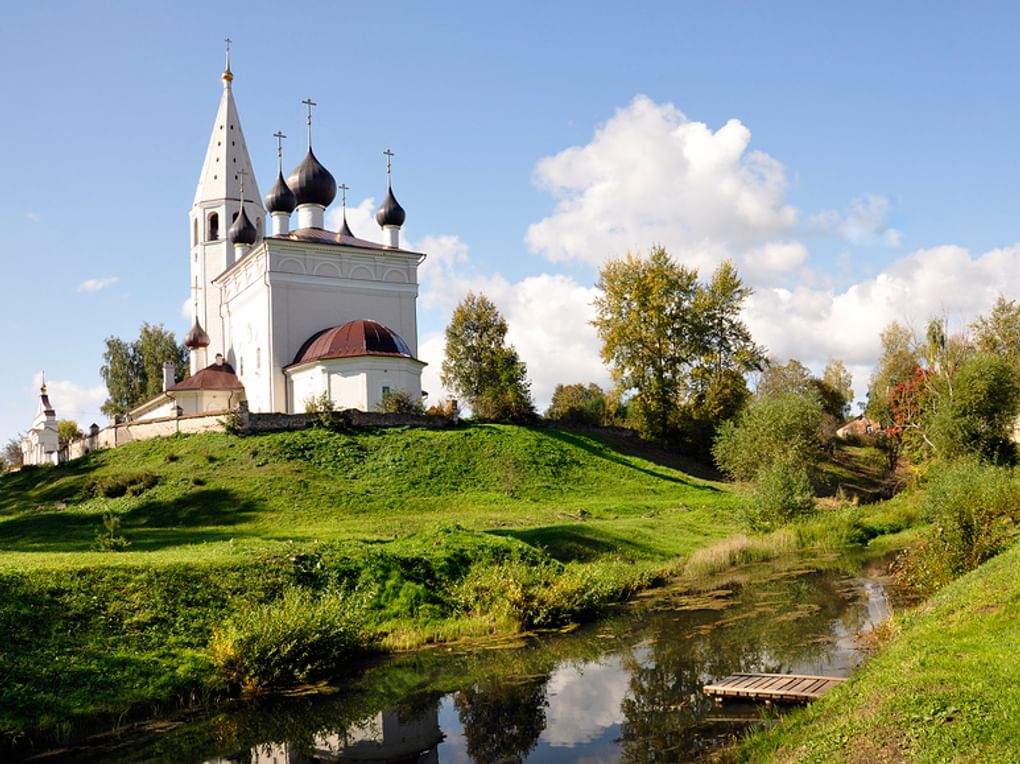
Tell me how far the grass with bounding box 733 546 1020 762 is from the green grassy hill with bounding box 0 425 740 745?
7157 mm

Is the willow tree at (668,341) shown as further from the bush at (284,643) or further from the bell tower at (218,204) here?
the bush at (284,643)

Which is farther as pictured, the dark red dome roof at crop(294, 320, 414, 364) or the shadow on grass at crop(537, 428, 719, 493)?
the dark red dome roof at crop(294, 320, 414, 364)

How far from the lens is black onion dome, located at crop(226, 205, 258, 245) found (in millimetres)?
49406

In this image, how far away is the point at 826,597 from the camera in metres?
18.2

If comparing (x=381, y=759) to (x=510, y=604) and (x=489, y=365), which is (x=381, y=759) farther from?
(x=489, y=365)

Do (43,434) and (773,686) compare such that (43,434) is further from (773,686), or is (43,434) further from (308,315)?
(773,686)

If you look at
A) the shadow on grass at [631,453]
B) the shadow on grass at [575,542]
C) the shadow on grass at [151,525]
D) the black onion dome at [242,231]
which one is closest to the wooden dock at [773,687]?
the shadow on grass at [575,542]

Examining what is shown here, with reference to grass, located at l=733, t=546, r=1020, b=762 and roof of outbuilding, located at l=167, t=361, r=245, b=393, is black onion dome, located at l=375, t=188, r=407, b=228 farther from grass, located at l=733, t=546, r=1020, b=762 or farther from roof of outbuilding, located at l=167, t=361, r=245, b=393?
grass, located at l=733, t=546, r=1020, b=762

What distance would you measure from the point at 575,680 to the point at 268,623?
4333mm

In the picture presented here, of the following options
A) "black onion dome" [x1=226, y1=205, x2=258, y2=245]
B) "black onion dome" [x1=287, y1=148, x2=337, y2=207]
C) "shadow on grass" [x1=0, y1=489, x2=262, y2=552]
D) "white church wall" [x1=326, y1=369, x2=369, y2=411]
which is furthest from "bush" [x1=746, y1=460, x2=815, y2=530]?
"black onion dome" [x1=226, y1=205, x2=258, y2=245]

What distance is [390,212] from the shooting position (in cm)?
4681

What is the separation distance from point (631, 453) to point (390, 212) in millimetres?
16350

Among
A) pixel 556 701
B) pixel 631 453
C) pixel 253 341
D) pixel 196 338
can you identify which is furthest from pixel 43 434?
pixel 556 701

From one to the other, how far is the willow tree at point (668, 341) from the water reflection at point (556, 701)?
2832 centimetres
